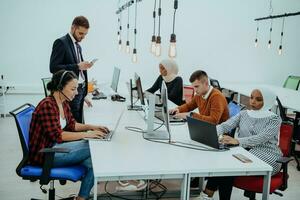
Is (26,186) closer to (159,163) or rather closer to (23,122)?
(23,122)

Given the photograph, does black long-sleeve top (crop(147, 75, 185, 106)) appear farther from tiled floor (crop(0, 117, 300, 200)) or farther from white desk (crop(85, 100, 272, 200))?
white desk (crop(85, 100, 272, 200))

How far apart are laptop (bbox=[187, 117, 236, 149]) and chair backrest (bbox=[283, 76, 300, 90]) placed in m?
4.64

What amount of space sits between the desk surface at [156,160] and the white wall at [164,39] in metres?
3.59

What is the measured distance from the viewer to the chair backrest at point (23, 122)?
7.84ft

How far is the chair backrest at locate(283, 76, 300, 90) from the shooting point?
21.6 ft

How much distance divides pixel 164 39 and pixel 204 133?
4.45 metres

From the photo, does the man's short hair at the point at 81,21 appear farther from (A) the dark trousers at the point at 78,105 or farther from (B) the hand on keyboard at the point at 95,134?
(B) the hand on keyboard at the point at 95,134

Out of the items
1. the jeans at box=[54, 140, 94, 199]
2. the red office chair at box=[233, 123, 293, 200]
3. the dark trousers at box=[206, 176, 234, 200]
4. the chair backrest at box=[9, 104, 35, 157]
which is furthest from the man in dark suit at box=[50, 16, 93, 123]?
the red office chair at box=[233, 123, 293, 200]

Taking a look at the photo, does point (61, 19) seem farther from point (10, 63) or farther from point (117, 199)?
point (117, 199)

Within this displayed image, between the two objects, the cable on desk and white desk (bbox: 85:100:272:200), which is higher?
white desk (bbox: 85:100:272:200)

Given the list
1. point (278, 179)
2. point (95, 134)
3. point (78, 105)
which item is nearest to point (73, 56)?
point (78, 105)

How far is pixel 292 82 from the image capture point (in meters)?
6.73

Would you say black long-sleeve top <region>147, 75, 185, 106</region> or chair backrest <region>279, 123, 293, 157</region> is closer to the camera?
chair backrest <region>279, 123, 293, 157</region>

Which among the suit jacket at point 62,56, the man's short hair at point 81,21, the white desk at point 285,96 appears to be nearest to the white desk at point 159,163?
the suit jacket at point 62,56
